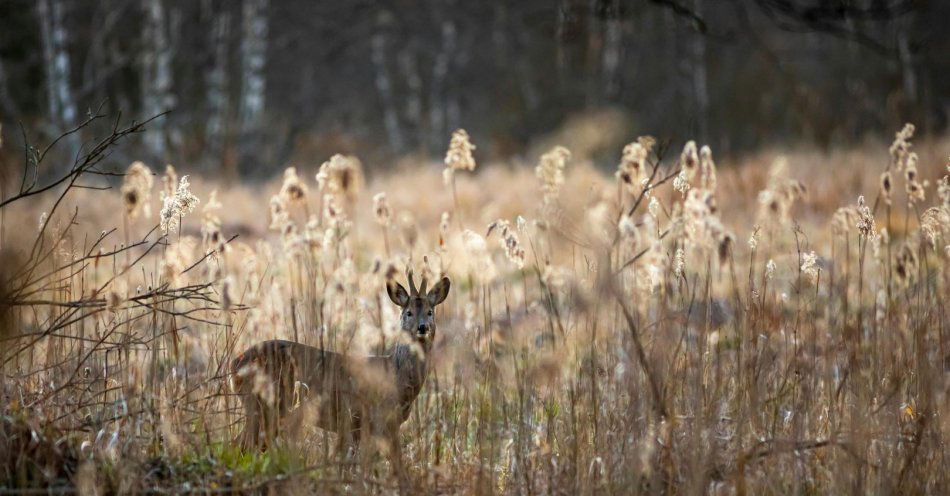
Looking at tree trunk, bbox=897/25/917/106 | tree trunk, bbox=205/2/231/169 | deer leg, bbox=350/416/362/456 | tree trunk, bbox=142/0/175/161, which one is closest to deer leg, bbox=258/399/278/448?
deer leg, bbox=350/416/362/456

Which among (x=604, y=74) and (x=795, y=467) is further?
(x=604, y=74)

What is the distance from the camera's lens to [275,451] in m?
3.74

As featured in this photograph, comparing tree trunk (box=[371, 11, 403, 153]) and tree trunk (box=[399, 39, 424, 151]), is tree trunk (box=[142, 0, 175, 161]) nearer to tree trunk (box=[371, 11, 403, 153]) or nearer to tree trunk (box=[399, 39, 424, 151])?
Result: tree trunk (box=[371, 11, 403, 153])

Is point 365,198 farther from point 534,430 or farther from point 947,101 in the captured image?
point 947,101

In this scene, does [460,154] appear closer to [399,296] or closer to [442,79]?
[399,296]

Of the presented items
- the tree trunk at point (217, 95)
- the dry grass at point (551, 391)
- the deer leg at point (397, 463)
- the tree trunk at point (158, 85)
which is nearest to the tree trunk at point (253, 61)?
the tree trunk at point (217, 95)

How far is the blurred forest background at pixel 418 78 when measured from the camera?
18.9 m

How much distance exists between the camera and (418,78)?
27875 mm

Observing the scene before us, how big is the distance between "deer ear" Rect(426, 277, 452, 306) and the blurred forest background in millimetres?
12355

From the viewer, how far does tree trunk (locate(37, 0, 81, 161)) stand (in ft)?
51.3

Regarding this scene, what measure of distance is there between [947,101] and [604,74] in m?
8.55

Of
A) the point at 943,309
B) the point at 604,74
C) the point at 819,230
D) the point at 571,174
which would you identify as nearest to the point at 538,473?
the point at 943,309

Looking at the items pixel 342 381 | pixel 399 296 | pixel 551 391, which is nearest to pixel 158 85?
pixel 399 296

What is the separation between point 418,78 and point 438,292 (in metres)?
23.5
